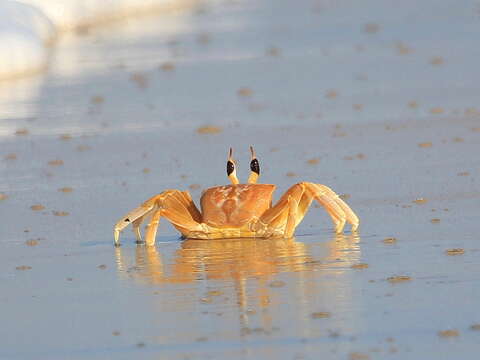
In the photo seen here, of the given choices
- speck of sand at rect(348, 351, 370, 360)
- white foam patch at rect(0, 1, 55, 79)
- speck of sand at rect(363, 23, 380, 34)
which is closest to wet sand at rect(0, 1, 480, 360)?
speck of sand at rect(348, 351, 370, 360)

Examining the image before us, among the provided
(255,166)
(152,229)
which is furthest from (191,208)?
(255,166)

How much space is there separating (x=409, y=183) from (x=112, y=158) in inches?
118

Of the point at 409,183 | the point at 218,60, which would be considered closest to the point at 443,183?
the point at 409,183

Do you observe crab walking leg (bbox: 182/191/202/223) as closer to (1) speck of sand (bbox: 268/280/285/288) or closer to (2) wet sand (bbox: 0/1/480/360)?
(2) wet sand (bbox: 0/1/480/360)

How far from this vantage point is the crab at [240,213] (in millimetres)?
8469

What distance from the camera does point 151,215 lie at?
28.6ft

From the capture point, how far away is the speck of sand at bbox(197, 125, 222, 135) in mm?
13227

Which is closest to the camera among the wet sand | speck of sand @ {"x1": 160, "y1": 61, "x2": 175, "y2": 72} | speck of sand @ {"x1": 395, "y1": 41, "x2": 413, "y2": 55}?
the wet sand

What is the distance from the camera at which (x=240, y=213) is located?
8.53 meters

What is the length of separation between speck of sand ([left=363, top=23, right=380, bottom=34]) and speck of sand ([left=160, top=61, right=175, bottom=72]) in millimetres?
3997

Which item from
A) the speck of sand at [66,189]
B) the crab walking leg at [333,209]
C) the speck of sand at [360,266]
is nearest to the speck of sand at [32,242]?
the crab walking leg at [333,209]

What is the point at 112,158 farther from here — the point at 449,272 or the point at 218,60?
the point at 218,60

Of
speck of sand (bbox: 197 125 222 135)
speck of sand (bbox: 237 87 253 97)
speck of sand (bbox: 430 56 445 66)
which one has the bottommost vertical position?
speck of sand (bbox: 197 125 222 135)

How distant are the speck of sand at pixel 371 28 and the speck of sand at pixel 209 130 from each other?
332 inches
